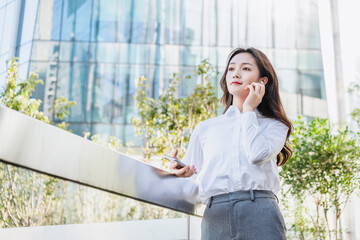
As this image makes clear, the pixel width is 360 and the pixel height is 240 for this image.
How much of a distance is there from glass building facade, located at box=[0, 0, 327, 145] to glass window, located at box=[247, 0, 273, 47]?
3cm

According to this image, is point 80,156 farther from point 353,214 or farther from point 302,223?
point 353,214

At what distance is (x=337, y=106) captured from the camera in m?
8.12

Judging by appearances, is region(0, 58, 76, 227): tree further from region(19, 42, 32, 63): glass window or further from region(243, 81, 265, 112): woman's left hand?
region(19, 42, 32, 63): glass window

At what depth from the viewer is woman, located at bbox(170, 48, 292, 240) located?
1195 millimetres

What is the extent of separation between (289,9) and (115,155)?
10662mm

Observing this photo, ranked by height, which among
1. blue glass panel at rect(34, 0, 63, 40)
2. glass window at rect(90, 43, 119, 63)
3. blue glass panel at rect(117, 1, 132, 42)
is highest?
blue glass panel at rect(117, 1, 132, 42)

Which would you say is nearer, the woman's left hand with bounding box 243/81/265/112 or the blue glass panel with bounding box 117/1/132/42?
the woman's left hand with bounding box 243/81/265/112

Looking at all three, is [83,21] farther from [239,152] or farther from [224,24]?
[239,152]

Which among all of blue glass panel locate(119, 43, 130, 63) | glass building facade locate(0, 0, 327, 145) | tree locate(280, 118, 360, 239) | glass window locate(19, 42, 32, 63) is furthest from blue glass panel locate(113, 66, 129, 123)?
tree locate(280, 118, 360, 239)

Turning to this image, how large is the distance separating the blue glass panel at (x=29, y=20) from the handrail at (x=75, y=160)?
9050mm

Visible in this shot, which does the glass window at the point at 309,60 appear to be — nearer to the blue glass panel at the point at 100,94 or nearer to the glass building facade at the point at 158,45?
the glass building facade at the point at 158,45

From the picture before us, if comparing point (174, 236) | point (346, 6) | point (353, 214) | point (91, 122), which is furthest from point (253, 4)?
point (174, 236)

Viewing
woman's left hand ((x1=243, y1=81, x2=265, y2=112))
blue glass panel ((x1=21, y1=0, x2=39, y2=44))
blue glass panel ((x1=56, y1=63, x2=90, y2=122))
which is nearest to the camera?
woman's left hand ((x1=243, y1=81, x2=265, y2=112))

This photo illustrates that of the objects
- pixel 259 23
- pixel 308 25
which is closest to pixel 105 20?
pixel 259 23
